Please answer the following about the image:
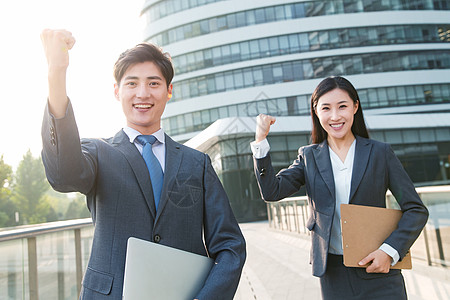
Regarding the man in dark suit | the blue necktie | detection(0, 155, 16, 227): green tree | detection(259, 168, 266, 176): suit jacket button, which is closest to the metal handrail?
the man in dark suit

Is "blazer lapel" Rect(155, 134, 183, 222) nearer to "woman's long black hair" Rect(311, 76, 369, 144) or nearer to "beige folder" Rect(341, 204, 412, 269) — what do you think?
"beige folder" Rect(341, 204, 412, 269)

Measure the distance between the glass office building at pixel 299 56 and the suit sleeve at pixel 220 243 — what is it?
86.0ft

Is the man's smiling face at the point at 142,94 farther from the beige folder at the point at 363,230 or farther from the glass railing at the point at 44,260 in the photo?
the glass railing at the point at 44,260

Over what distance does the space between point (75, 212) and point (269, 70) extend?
131ft

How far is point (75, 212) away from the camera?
56375 millimetres

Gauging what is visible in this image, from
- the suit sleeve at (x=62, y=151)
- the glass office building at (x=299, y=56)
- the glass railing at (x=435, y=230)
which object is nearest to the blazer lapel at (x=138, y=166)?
the suit sleeve at (x=62, y=151)

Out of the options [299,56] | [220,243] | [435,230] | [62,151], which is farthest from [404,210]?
[299,56]

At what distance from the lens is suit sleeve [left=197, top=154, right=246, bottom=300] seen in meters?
1.41

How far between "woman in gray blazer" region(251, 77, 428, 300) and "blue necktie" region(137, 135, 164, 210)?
75cm

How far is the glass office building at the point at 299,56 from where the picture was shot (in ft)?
95.5

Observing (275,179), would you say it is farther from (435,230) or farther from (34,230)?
(435,230)

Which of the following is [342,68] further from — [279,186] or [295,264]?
[279,186]

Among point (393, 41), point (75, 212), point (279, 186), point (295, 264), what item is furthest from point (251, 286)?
point (75, 212)

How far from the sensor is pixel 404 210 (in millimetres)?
2092
